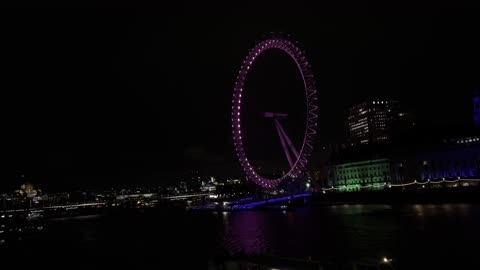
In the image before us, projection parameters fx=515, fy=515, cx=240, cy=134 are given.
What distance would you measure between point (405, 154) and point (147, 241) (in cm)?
5489

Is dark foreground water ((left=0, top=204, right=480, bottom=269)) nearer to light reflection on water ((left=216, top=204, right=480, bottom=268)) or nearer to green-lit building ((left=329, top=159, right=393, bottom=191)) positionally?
light reflection on water ((left=216, top=204, right=480, bottom=268))

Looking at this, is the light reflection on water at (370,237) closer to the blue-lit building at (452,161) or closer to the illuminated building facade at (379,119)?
the blue-lit building at (452,161)

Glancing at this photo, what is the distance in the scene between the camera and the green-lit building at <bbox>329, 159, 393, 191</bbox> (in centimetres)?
9263

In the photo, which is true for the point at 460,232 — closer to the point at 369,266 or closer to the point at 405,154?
the point at 369,266

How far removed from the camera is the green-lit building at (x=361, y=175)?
304 feet

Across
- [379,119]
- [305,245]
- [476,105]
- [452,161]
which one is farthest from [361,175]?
[305,245]

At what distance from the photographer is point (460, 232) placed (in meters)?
33.4

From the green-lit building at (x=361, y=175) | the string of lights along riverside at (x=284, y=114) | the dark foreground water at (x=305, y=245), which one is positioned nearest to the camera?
the dark foreground water at (x=305, y=245)

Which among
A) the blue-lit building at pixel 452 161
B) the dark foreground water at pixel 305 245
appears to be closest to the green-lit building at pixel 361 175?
the blue-lit building at pixel 452 161

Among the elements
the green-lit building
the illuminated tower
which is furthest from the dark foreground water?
the illuminated tower

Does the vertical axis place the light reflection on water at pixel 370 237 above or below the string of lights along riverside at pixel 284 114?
below

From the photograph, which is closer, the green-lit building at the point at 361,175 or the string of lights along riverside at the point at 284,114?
the string of lights along riverside at the point at 284,114

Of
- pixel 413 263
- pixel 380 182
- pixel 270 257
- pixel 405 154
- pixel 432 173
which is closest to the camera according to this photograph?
pixel 270 257

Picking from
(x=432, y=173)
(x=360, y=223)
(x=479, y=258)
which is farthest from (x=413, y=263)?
(x=432, y=173)
